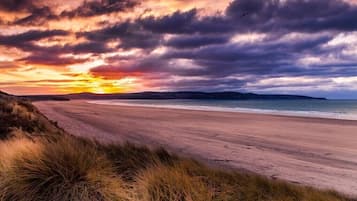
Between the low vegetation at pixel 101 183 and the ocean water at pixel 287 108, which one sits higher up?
the low vegetation at pixel 101 183

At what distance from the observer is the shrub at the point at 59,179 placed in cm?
487

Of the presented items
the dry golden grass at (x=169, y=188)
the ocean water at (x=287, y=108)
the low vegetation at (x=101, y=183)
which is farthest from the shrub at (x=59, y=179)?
the ocean water at (x=287, y=108)

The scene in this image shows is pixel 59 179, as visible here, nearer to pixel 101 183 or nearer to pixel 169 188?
pixel 101 183

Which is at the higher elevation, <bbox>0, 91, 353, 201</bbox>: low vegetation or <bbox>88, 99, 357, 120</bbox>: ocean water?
<bbox>0, 91, 353, 201</bbox>: low vegetation

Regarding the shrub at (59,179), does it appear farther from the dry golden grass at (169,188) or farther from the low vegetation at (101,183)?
the dry golden grass at (169,188)

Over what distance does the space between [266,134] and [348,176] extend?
10.00 metres

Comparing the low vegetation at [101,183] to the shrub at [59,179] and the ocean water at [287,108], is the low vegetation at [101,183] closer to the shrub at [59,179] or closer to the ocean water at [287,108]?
the shrub at [59,179]

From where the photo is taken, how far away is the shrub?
487cm

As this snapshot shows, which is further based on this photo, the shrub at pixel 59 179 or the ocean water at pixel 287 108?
the ocean water at pixel 287 108

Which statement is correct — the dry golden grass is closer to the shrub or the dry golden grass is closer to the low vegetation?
the low vegetation

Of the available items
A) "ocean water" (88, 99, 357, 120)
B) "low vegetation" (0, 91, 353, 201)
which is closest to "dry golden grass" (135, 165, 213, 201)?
"low vegetation" (0, 91, 353, 201)

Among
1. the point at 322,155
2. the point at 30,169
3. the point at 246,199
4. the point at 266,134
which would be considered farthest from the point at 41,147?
the point at 266,134

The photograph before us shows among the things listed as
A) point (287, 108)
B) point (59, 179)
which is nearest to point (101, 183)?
point (59, 179)

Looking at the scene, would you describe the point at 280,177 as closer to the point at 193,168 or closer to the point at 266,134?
the point at 193,168
